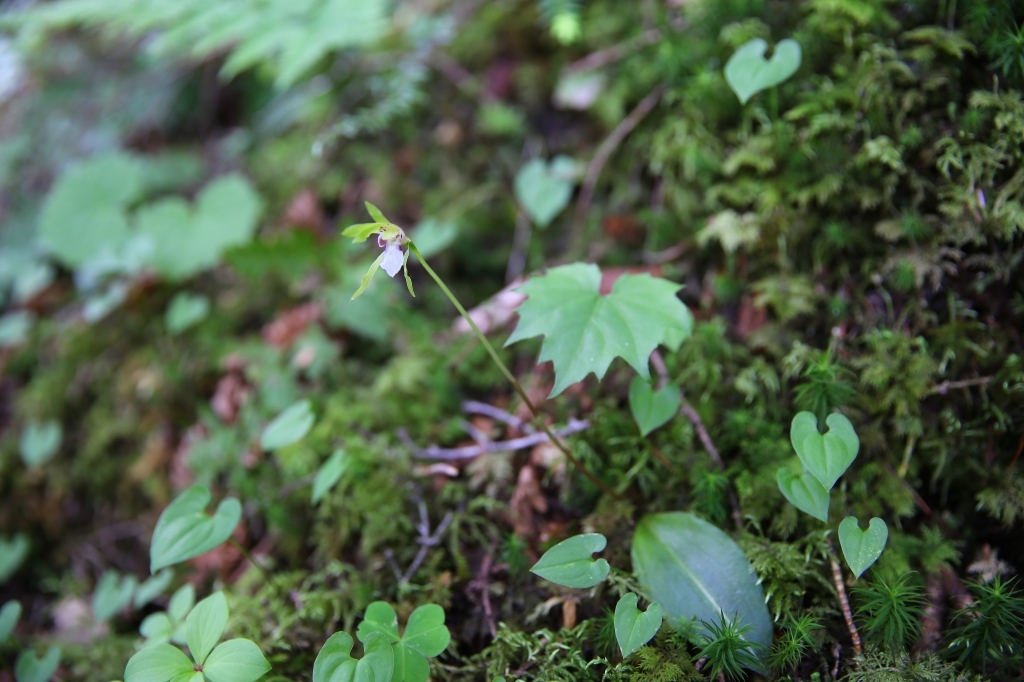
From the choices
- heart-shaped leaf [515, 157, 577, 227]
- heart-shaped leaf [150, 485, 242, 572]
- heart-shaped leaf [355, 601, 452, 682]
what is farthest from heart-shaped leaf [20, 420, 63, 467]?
heart-shaped leaf [515, 157, 577, 227]

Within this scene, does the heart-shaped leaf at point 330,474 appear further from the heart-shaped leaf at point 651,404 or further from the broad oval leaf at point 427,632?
the heart-shaped leaf at point 651,404

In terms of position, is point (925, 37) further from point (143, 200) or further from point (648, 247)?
point (143, 200)

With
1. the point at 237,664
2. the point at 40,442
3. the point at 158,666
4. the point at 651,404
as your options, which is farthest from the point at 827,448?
the point at 40,442

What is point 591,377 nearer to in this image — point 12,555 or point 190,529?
point 190,529

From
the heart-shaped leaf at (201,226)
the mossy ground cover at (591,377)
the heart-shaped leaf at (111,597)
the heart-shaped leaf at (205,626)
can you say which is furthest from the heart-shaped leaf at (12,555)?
the heart-shaped leaf at (205,626)

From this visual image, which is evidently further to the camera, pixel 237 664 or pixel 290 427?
pixel 290 427
